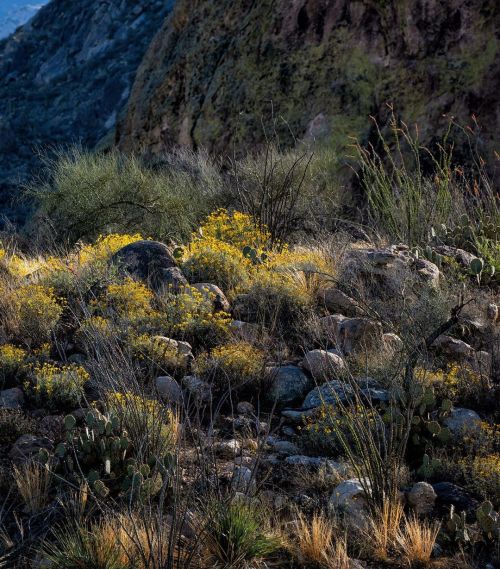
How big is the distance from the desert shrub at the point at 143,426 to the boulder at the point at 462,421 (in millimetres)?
1686

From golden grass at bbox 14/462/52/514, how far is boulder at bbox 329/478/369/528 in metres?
1.48

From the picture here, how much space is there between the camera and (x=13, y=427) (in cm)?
464

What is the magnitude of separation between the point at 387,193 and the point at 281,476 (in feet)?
17.0

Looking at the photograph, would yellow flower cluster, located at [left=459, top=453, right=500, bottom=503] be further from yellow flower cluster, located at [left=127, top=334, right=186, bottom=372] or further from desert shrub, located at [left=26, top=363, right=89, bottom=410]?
desert shrub, located at [left=26, top=363, right=89, bottom=410]

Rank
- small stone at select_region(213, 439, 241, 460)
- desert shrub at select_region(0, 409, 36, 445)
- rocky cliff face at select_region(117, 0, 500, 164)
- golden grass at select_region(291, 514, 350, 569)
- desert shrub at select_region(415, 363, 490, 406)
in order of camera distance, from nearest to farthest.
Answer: golden grass at select_region(291, 514, 350, 569) < small stone at select_region(213, 439, 241, 460) < desert shrub at select_region(0, 409, 36, 445) < desert shrub at select_region(415, 363, 490, 406) < rocky cliff face at select_region(117, 0, 500, 164)

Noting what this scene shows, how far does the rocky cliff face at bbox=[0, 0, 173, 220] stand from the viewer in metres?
46.6

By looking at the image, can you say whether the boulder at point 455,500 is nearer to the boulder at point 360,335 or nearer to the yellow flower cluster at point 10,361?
the boulder at point 360,335

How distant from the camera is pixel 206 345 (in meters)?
6.12

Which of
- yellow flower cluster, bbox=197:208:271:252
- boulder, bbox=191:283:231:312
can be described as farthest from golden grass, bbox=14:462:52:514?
yellow flower cluster, bbox=197:208:271:252

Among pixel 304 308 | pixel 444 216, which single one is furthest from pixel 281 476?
pixel 444 216

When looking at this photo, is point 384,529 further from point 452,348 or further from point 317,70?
point 317,70

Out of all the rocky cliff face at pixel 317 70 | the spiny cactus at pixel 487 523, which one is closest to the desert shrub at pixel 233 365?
the spiny cactus at pixel 487 523

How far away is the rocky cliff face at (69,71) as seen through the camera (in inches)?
1833

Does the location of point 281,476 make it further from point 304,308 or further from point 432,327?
point 304,308
